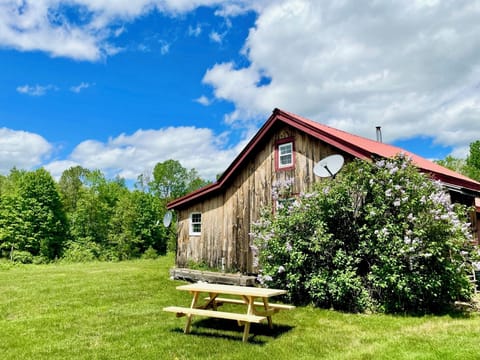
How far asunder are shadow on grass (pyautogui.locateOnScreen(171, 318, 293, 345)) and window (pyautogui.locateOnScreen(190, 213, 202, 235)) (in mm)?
7406

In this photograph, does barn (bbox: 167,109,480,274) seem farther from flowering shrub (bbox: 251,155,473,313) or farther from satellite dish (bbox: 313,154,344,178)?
flowering shrub (bbox: 251,155,473,313)

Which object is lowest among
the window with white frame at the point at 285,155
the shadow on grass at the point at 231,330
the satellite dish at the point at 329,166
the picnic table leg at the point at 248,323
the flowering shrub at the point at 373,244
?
the shadow on grass at the point at 231,330

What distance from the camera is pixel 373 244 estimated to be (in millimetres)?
8102

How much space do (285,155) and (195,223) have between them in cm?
510

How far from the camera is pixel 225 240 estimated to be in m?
13.3

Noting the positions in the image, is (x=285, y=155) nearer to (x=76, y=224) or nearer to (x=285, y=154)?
(x=285, y=154)

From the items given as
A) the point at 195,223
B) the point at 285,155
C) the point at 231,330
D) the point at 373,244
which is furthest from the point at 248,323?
the point at 195,223

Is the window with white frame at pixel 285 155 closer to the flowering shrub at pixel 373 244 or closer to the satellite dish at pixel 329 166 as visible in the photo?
the satellite dish at pixel 329 166

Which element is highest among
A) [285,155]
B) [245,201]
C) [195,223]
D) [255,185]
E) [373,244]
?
[285,155]

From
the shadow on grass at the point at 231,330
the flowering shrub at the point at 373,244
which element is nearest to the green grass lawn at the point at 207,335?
the shadow on grass at the point at 231,330

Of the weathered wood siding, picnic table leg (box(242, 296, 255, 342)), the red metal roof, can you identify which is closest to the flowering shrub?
the red metal roof

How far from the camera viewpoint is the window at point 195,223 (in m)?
14.5

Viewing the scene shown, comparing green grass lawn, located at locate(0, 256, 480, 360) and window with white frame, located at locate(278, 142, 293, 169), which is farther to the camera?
window with white frame, located at locate(278, 142, 293, 169)

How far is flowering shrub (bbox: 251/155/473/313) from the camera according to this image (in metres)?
7.54
